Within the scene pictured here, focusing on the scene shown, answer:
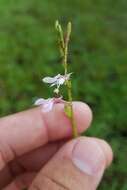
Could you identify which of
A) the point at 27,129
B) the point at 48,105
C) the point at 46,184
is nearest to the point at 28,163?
the point at 27,129

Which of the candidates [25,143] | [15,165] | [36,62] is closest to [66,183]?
[25,143]

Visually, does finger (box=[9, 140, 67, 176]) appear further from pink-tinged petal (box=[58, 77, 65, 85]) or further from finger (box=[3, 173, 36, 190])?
pink-tinged petal (box=[58, 77, 65, 85])

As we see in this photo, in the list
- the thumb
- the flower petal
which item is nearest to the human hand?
the thumb

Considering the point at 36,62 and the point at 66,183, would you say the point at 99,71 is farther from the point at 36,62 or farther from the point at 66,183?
the point at 66,183

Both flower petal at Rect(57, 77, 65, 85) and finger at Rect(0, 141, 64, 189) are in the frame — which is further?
finger at Rect(0, 141, 64, 189)

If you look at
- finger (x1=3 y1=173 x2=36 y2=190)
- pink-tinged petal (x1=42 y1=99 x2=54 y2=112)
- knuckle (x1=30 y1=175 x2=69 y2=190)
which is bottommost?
finger (x1=3 y1=173 x2=36 y2=190)

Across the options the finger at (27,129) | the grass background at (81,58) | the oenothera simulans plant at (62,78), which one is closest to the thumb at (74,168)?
the oenothera simulans plant at (62,78)

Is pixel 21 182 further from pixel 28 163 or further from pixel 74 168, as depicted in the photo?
pixel 74 168

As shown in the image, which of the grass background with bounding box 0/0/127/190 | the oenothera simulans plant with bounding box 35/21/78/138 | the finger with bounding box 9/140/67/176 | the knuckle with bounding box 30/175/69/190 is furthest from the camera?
the grass background with bounding box 0/0/127/190
